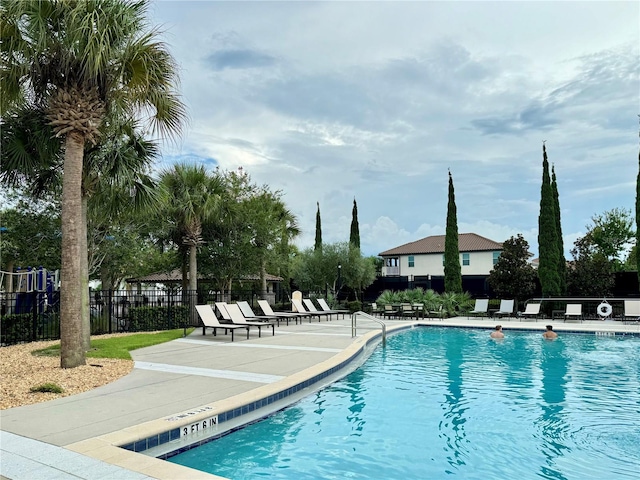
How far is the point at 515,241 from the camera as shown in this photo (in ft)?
95.3

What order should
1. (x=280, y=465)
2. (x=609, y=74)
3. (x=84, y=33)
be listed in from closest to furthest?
(x=280, y=465) < (x=84, y=33) < (x=609, y=74)

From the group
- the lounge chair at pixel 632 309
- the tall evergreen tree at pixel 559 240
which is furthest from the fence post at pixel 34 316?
the tall evergreen tree at pixel 559 240

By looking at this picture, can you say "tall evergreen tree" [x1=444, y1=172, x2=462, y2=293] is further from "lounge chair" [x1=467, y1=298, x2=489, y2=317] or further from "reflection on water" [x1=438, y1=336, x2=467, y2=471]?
"reflection on water" [x1=438, y1=336, x2=467, y2=471]

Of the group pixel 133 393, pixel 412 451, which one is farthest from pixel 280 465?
pixel 133 393

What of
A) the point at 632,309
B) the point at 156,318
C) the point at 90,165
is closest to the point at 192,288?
the point at 156,318

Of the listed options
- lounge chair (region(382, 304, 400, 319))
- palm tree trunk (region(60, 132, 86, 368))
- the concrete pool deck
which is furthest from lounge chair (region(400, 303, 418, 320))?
palm tree trunk (region(60, 132, 86, 368))

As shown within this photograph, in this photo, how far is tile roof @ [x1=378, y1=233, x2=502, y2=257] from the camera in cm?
4531

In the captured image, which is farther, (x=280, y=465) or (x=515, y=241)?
(x=515, y=241)

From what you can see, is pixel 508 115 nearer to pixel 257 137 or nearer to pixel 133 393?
pixel 257 137

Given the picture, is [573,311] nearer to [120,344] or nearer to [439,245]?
[120,344]

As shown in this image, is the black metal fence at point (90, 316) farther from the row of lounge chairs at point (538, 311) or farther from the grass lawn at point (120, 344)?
the row of lounge chairs at point (538, 311)

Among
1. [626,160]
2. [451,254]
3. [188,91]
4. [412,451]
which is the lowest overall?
[412,451]

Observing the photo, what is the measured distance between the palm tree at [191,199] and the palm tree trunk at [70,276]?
10.0 metres

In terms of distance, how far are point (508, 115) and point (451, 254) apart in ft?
40.9
